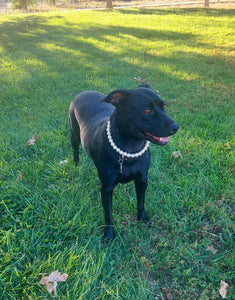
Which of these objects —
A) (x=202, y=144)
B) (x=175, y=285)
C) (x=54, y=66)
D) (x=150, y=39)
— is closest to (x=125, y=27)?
(x=150, y=39)

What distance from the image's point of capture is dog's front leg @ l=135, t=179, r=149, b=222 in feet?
7.28

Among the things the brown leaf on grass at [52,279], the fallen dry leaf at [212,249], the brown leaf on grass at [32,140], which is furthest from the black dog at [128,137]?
the brown leaf on grass at [32,140]

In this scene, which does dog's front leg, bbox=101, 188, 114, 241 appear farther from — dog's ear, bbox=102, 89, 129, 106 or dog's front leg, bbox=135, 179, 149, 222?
dog's ear, bbox=102, 89, 129, 106

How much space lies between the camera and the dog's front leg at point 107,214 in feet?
7.09

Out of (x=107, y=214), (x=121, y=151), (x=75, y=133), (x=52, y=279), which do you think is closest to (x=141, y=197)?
(x=107, y=214)

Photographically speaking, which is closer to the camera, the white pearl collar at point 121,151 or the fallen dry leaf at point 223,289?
the fallen dry leaf at point 223,289

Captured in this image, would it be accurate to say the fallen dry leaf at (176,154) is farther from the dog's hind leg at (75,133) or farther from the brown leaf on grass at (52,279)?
the brown leaf on grass at (52,279)

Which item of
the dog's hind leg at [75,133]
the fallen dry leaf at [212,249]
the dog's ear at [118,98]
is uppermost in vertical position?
the dog's ear at [118,98]

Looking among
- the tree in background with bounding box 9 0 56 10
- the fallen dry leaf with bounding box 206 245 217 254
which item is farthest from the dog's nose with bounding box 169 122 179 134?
the tree in background with bounding box 9 0 56 10

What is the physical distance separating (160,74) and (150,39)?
3.83 metres

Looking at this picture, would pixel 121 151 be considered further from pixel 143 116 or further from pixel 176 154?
pixel 176 154

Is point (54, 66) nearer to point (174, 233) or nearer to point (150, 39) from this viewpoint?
point (150, 39)

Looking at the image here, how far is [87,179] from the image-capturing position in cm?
298

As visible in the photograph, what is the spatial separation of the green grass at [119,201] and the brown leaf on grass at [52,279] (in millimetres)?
49
